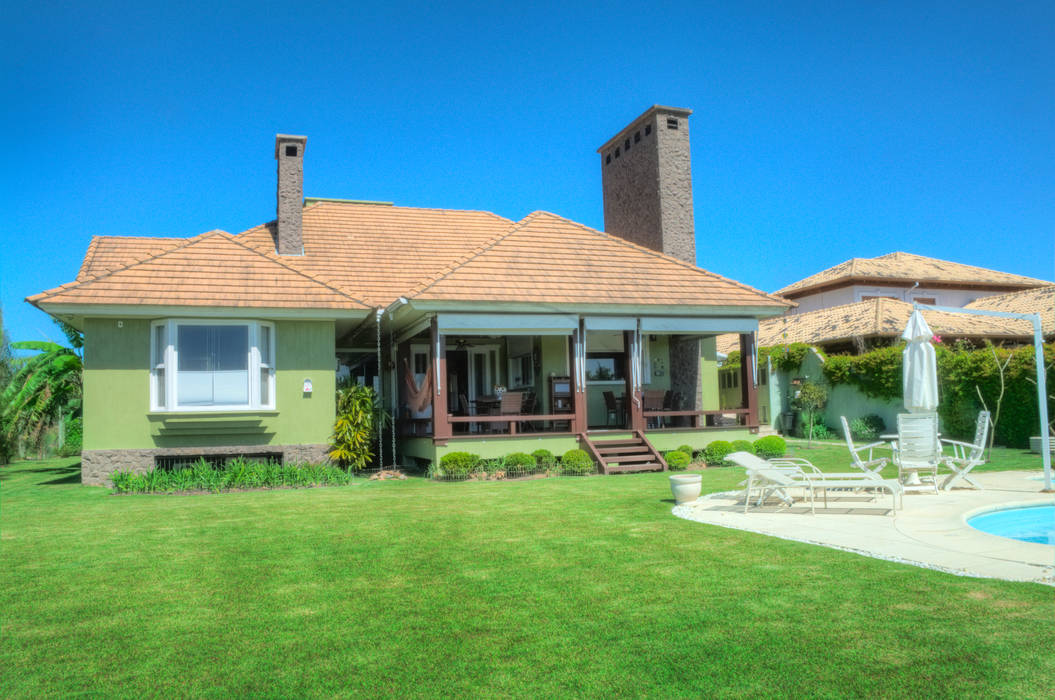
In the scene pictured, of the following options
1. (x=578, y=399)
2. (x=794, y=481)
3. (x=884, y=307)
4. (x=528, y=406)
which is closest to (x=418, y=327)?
(x=528, y=406)

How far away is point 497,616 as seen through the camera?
18.4 ft

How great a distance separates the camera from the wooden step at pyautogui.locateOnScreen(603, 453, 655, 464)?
16875 mm

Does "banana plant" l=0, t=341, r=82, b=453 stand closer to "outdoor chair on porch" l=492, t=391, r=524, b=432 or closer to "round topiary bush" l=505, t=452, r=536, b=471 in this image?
"outdoor chair on porch" l=492, t=391, r=524, b=432

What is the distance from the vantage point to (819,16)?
1928cm

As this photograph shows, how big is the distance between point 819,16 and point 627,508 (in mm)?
14837

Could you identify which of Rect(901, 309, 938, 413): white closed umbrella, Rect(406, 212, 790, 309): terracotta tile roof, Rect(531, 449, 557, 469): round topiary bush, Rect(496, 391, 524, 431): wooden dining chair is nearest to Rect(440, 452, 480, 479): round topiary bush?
Rect(531, 449, 557, 469): round topiary bush

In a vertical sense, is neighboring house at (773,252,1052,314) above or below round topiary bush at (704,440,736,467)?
above

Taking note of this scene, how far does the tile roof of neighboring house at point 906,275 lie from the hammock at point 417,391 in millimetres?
26339

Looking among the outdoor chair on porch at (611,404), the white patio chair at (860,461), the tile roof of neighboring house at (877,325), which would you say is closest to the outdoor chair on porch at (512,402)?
the outdoor chair on porch at (611,404)

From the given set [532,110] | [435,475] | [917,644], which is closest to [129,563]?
[917,644]

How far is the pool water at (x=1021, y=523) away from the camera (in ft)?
29.9

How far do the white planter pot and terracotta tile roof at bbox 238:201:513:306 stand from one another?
990cm

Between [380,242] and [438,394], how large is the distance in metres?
7.46

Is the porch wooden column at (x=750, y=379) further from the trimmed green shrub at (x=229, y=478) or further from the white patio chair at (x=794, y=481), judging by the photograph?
the trimmed green shrub at (x=229, y=478)
